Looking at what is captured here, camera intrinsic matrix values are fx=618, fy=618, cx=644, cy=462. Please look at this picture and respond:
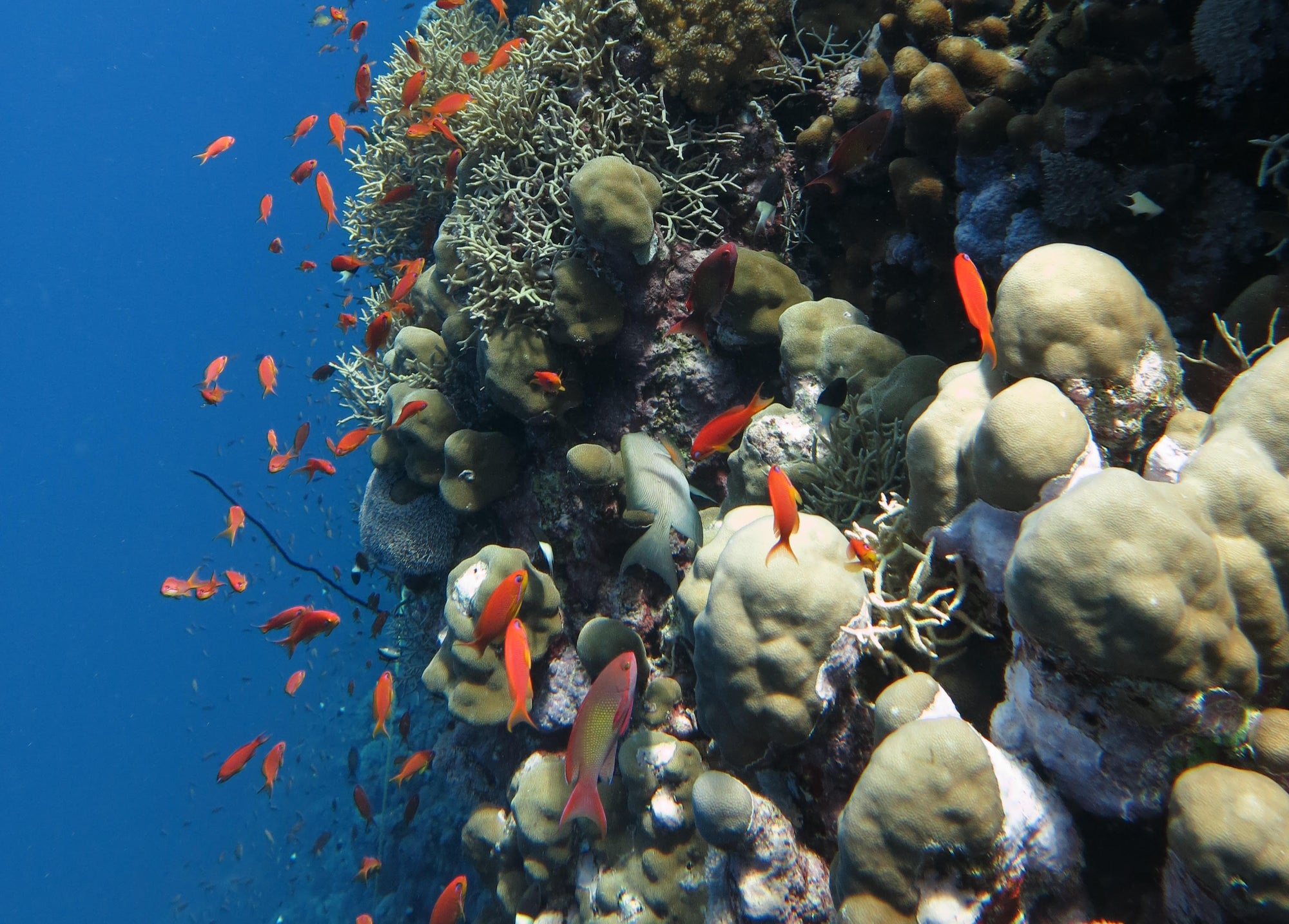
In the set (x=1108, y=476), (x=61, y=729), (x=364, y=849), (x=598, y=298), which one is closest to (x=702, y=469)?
(x=598, y=298)

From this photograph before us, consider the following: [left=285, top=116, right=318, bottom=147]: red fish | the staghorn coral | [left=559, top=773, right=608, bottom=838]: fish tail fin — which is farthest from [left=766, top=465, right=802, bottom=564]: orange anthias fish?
[left=285, top=116, right=318, bottom=147]: red fish

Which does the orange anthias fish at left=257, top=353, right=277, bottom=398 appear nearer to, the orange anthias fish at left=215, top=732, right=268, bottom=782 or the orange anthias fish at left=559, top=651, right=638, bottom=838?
the orange anthias fish at left=215, top=732, right=268, bottom=782

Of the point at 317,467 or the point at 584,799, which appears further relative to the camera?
the point at 317,467

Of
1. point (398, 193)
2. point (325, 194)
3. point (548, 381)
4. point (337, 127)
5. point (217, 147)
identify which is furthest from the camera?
point (217, 147)

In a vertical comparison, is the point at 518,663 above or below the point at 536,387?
below

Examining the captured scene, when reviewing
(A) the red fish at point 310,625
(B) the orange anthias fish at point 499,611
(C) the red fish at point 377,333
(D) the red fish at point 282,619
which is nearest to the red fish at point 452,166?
(C) the red fish at point 377,333

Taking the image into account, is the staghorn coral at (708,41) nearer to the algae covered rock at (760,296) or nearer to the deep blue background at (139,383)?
the algae covered rock at (760,296)

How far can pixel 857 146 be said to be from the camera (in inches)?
139

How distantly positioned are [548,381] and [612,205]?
1.24m

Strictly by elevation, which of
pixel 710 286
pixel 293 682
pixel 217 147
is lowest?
pixel 293 682

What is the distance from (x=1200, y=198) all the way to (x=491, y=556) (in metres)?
4.57

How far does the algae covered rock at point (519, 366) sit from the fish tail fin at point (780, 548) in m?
2.50

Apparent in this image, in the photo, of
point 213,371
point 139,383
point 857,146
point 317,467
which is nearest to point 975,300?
point 857,146

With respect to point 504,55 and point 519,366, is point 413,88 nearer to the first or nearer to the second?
point 504,55
